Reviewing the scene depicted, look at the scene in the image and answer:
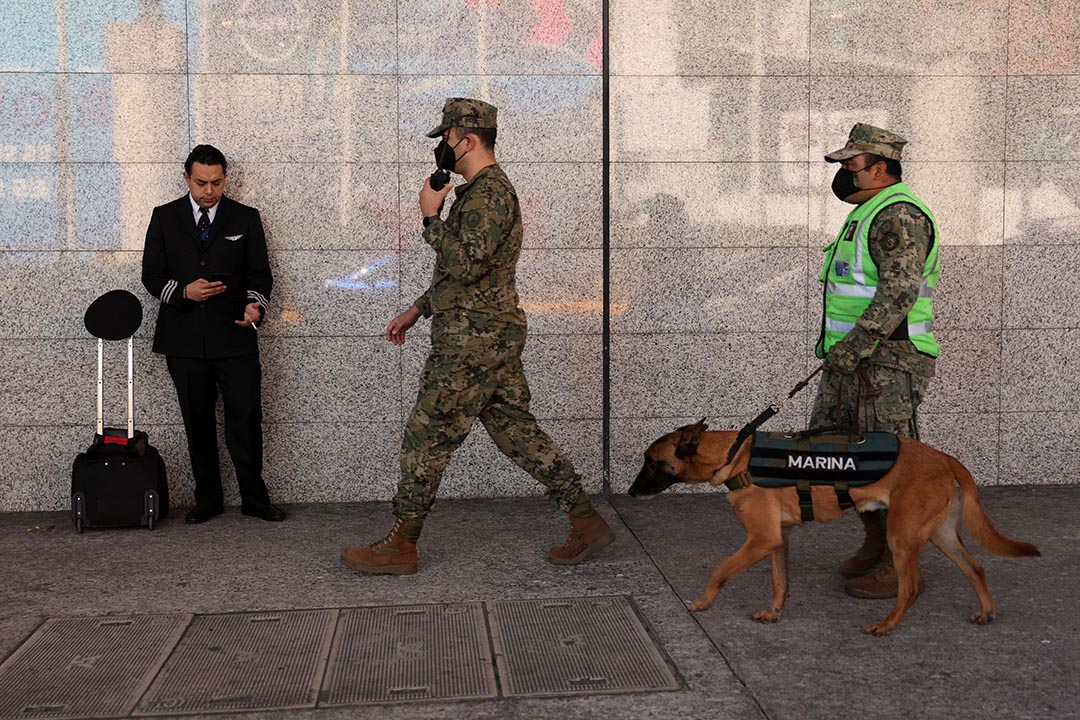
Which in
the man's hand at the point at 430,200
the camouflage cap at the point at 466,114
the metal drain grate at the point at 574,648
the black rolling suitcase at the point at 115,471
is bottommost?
the metal drain grate at the point at 574,648

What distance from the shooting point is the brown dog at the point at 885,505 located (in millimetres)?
4359

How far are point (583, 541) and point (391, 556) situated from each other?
86 centimetres

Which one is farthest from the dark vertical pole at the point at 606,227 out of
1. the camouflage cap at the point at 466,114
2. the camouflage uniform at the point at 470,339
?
the camouflage cap at the point at 466,114

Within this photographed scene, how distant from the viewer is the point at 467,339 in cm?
502

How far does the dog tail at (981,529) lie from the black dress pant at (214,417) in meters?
3.58

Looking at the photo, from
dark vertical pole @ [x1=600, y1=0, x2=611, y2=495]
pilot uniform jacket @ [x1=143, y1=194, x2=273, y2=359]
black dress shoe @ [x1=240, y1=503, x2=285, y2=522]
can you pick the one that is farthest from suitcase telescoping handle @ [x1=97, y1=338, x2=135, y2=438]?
dark vertical pole @ [x1=600, y1=0, x2=611, y2=495]

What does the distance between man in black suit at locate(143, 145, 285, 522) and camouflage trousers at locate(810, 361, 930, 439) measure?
2.99 meters

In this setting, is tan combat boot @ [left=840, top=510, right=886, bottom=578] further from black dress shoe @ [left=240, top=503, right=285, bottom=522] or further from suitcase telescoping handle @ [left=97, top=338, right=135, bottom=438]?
suitcase telescoping handle @ [left=97, top=338, right=135, bottom=438]

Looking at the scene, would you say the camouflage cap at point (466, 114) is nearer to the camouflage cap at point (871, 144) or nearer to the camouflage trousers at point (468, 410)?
the camouflage trousers at point (468, 410)

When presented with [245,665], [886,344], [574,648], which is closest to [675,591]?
[574,648]

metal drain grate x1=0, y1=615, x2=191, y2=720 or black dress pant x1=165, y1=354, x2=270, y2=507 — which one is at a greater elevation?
black dress pant x1=165, y1=354, x2=270, y2=507

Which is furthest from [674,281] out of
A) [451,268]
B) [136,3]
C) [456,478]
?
[136,3]

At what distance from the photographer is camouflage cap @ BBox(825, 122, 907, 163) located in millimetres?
4789

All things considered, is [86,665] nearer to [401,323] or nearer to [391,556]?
[391,556]
